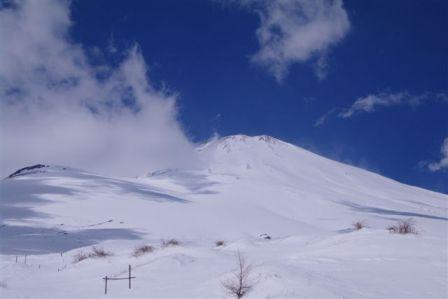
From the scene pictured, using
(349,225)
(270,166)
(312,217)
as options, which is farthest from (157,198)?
(270,166)

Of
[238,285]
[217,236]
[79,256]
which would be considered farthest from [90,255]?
[217,236]

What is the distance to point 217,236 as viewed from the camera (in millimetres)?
40844

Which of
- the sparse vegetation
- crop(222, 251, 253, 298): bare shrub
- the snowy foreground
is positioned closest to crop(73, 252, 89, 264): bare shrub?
the sparse vegetation

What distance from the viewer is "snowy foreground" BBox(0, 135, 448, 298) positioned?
1363cm

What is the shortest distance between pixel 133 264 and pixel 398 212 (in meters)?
52.6

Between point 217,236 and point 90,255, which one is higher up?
point 217,236

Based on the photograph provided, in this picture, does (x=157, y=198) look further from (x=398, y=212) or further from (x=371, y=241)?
(x=371, y=241)

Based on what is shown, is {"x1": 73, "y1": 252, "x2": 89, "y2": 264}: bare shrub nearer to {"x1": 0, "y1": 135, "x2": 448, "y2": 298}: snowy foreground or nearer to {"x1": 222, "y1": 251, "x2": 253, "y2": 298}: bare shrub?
{"x1": 0, "y1": 135, "x2": 448, "y2": 298}: snowy foreground

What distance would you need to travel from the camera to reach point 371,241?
19.1 meters

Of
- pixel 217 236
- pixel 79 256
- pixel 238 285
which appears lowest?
pixel 238 285

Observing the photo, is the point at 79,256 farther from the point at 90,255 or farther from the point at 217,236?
the point at 217,236

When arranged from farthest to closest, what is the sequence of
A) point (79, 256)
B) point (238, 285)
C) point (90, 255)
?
point (79, 256), point (90, 255), point (238, 285)

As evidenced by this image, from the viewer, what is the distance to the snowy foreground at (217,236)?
537 inches

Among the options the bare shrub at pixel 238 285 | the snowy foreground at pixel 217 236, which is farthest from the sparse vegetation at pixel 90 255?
the bare shrub at pixel 238 285
